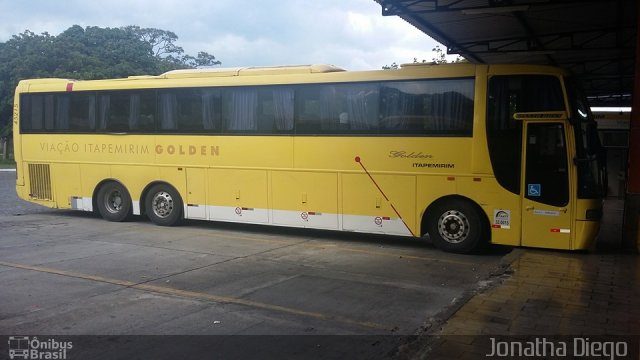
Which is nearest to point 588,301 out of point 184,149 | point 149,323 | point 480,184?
point 480,184

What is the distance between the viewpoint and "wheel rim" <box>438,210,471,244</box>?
9.48m

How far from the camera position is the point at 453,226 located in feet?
31.5

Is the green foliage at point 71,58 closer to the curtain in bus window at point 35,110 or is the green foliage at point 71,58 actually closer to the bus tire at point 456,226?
the curtain in bus window at point 35,110

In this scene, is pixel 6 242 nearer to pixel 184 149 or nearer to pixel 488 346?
pixel 184 149

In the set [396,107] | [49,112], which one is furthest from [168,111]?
[396,107]

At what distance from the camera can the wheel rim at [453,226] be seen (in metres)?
9.48

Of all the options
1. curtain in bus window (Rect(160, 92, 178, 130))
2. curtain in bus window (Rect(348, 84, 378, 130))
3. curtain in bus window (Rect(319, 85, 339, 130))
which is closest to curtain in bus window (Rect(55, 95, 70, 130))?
curtain in bus window (Rect(160, 92, 178, 130))

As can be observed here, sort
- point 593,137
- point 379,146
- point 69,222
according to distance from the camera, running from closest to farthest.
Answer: point 593,137 → point 379,146 → point 69,222

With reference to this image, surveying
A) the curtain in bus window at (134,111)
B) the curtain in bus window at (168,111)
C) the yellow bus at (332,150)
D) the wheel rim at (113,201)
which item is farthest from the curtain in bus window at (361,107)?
the wheel rim at (113,201)

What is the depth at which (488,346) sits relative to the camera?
15.5ft

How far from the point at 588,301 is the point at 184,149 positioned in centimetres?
864

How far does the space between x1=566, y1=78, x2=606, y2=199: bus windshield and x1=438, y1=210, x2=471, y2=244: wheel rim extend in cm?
189

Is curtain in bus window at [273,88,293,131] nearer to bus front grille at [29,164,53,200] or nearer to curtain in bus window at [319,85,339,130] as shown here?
curtain in bus window at [319,85,339,130]

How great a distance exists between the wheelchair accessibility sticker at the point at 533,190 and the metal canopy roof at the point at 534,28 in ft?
10.3
